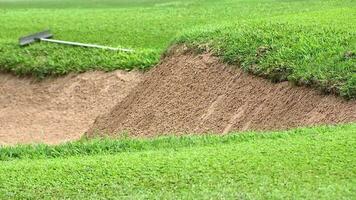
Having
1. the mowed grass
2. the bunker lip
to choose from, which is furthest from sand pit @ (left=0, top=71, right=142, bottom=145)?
the mowed grass

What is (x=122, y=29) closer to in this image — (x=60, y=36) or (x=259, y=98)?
(x=60, y=36)

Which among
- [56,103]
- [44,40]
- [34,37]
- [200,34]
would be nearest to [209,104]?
[200,34]

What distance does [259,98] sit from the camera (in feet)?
32.3

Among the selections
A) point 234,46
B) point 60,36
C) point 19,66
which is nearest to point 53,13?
point 60,36

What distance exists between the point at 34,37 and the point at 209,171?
9.71 m

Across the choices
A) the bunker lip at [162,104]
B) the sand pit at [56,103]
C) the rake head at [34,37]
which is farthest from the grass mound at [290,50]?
the rake head at [34,37]

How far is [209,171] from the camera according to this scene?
621 centimetres

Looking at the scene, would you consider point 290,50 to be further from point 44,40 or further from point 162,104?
point 44,40

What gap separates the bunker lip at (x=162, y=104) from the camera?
9258 mm

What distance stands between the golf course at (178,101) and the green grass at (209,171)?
2 cm

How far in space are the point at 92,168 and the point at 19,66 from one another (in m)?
8.34

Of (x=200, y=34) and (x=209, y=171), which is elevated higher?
(x=209, y=171)

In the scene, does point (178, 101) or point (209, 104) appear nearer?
point (209, 104)

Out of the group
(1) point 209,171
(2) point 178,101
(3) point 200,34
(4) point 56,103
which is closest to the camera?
(1) point 209,171
